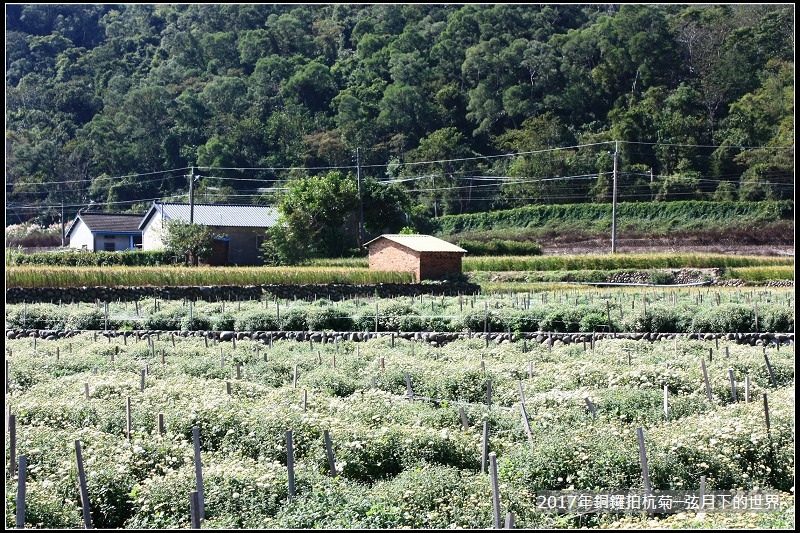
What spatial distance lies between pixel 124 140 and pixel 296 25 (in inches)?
1299

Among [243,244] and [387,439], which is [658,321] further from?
[243,244]

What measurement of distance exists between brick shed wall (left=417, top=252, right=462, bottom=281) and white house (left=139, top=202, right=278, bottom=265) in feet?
65.2

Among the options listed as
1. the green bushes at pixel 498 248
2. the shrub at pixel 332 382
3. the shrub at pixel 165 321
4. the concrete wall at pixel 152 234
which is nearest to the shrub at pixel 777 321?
the shrub at pixel 332 382

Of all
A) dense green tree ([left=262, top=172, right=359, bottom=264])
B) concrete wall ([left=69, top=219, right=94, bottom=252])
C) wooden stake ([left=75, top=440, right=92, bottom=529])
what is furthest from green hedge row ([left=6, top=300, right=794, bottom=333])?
concrete wall ([left=69, top=219, right=94, bottom=252])

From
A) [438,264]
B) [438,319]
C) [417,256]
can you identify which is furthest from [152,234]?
[438,319]

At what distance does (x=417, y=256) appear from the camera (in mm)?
43875

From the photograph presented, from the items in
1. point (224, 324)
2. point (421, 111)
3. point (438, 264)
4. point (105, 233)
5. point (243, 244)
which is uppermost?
point (421, 111)

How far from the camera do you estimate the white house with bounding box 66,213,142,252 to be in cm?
6906

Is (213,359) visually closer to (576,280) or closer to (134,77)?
(576,280)

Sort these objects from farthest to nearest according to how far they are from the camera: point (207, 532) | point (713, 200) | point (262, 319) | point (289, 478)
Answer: point (713, 200) → point (262, 319) → point (289, 478) → point (207, 532)

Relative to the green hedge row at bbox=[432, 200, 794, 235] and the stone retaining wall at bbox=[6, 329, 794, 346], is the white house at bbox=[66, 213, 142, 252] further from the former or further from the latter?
the stone retaining wall at bbox=[6, 329, 794, 346]

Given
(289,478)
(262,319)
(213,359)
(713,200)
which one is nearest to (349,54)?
(713,200)

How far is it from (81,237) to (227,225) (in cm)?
1586

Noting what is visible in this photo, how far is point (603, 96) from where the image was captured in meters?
93.8
